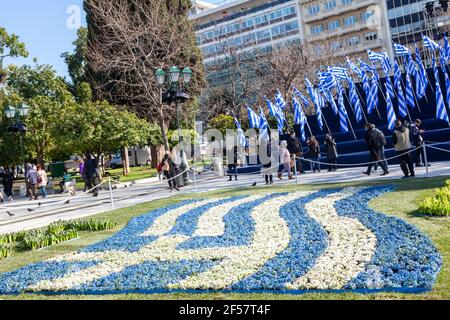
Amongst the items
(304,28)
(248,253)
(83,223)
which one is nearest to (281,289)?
(248,253)

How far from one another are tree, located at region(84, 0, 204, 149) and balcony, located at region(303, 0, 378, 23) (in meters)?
39.1

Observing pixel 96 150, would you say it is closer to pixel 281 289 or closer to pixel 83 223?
pixel 83 223

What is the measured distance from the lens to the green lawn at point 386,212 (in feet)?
19.0

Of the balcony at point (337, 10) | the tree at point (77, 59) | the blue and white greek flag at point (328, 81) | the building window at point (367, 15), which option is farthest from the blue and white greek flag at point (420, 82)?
the balcony at point (337, 10)

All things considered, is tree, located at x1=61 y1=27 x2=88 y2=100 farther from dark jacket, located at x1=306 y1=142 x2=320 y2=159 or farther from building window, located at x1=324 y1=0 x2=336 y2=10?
building window, located at x1=324 y1=0 x2=336 y2=10

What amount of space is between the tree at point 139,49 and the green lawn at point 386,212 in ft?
50.0

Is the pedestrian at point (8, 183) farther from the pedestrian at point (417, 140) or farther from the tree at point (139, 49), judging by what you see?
the pedestrian at point (417, 140)

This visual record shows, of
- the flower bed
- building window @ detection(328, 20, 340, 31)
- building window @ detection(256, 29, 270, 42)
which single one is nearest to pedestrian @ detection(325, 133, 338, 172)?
the flower bed

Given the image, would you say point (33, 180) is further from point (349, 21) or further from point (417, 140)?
point (349, 21)

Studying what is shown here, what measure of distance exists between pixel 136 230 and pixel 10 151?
2952 cm

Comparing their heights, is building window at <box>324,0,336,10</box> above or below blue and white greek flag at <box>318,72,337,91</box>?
above

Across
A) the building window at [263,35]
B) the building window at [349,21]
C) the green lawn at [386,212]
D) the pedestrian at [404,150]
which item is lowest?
the green lawn at [386,212]

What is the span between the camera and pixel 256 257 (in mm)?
7941

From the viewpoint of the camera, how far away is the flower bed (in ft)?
21.1
